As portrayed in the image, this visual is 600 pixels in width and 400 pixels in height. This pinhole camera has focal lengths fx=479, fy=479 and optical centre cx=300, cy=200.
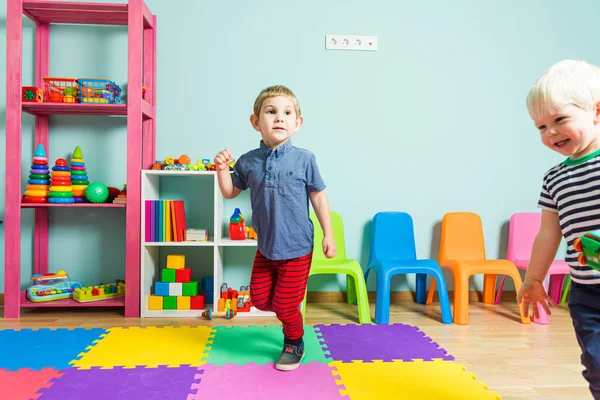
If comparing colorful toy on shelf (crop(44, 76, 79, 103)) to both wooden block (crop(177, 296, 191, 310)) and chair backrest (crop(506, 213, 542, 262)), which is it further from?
chair backrest (crop(506, 213, 542, 262))

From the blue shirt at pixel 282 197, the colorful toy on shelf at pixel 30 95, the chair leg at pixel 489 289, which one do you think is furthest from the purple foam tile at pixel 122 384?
the chair leg at pixel 489 289

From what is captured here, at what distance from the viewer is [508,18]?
3.37 metres

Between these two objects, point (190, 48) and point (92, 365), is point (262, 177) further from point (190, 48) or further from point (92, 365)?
point (190, 48)

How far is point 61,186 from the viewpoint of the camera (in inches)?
111

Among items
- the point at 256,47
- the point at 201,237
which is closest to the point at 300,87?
the point at 256,47

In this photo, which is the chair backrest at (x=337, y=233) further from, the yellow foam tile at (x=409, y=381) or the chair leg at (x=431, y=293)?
the yellow foam tile at (x=409, y=381)

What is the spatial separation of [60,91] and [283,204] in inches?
69.5

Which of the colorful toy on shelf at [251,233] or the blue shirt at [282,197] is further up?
the blue shirt at [282,197]

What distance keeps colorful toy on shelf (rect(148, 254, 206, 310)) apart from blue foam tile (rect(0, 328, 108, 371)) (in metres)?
0.47

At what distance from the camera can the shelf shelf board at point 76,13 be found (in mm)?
2799

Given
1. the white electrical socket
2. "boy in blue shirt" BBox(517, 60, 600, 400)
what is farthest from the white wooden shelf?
"boy in blue shirt" BBox(517, 60, 600, 400)

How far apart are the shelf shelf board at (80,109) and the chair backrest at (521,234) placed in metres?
2.55

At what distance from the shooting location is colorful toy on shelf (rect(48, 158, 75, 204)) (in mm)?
2805

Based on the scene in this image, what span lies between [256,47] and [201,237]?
4.39 ft
